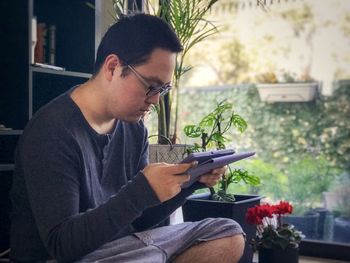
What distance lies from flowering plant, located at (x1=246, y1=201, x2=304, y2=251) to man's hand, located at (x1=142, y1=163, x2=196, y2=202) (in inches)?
29.9

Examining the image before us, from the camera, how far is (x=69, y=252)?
1.18m

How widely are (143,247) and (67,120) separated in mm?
468

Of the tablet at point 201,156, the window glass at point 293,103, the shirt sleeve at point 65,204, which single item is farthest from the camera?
the window glass at point 293,103

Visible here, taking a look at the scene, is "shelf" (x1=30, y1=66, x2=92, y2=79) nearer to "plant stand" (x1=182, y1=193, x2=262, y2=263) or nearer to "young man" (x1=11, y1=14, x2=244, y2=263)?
"young man" (x1=11, y1=14, x2=244, y2=263)

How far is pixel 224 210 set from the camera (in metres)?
1.99

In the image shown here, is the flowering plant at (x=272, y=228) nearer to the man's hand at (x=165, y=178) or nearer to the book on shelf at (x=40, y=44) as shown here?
the man's hand at (x=165, y=178)

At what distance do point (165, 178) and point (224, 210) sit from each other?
851mm

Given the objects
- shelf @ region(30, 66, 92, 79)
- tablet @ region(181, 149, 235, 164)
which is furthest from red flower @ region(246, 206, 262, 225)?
shelf @ region(30, 66, 92, 79)

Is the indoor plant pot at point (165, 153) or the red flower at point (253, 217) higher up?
the indoor plant pot at point (165, 153)

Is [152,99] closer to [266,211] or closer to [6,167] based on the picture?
[6,167]

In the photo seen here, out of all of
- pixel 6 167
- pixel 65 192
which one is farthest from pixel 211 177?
pixel 6 167

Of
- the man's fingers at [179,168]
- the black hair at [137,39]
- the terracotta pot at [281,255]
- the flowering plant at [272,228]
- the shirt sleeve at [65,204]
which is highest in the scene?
the black hair at [137,39]

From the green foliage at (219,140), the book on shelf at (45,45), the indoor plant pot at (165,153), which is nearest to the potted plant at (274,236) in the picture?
the green foliage at (219,140)

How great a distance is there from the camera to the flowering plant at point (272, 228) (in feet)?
6.17
